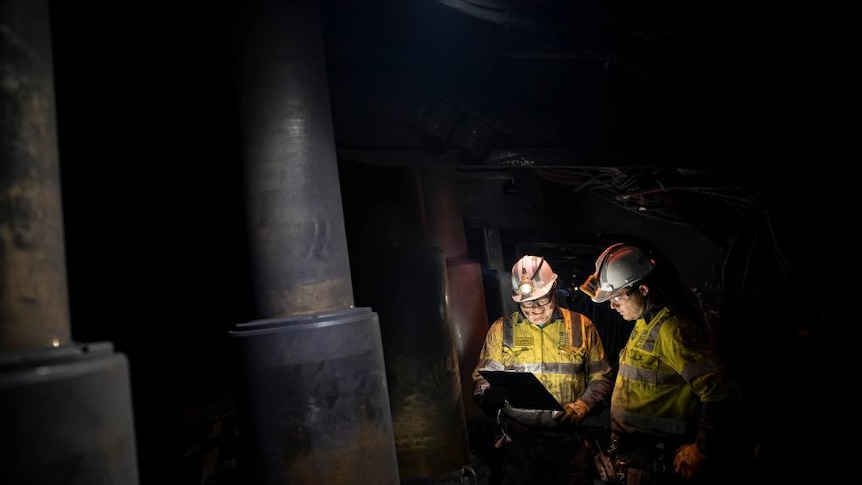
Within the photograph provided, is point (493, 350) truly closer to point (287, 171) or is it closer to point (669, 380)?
point (669, 380)

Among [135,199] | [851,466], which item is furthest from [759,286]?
[135,199]

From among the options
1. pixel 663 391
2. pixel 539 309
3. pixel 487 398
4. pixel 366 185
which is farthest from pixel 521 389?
pixel 366 185

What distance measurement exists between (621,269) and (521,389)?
51.9 inches

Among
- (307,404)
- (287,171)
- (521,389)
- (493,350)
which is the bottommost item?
(521,389)

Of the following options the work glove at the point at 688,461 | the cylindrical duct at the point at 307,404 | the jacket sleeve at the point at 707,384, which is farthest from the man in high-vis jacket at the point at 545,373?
the cylindrical duct at the point at 307,404

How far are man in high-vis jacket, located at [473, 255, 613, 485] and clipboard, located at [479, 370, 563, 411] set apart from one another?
0.64ft

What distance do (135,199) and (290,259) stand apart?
5.94ft

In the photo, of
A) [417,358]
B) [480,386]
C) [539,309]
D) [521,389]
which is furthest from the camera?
[539,309]

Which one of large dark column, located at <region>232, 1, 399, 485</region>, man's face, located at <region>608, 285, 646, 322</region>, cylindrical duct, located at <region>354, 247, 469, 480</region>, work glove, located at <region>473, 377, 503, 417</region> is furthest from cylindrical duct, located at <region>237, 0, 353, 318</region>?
man's face, located at <region>608, 285, 646, 322</region>

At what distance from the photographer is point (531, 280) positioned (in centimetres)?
504

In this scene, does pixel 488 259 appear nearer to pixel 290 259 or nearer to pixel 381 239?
pixel 381 239

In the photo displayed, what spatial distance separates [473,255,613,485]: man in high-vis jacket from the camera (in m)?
4.35

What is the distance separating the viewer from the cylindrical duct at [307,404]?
1736 mm

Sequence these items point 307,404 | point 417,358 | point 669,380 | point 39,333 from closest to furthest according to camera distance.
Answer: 1. point 39,333
2. point 307,404
3. point 417,358
4. point 669,380
